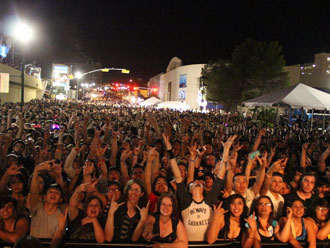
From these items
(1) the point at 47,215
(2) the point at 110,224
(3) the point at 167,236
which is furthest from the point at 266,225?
(1) the point at 47,215

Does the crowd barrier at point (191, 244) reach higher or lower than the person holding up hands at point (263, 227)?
lower

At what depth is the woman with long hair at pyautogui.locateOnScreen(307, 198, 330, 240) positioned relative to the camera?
11.0ft

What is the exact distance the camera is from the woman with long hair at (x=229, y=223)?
3.22 metres

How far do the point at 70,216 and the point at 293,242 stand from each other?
2.30 meters

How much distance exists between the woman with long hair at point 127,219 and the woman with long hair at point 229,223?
2.30 ft

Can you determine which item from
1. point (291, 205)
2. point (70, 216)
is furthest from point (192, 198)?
point (70, 216)

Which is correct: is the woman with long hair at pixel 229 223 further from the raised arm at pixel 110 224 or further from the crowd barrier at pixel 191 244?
the raised arm at pixel 110 224

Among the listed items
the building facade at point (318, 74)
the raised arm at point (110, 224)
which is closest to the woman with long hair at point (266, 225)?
the raised arm at point (110, 224)

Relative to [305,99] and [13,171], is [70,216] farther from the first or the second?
[305,99]

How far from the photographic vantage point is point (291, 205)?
11.6ft

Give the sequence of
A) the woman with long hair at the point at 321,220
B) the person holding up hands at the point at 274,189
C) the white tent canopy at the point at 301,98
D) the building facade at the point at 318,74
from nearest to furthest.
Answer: the woman with long hair at the point at 321,220
the person holding up hands at the point at 274,189
the white tent canopy at the point at 301,98
the building facade at the point at 318,74

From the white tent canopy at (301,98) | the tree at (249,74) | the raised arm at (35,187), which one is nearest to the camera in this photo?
the raised arm at (35,187)

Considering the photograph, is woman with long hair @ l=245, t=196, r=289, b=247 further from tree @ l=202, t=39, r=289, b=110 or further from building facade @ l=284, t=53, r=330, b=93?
building facade @ l=284, t=53, r=330, b=93

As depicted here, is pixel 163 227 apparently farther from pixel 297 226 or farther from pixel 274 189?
pixel 274 189
